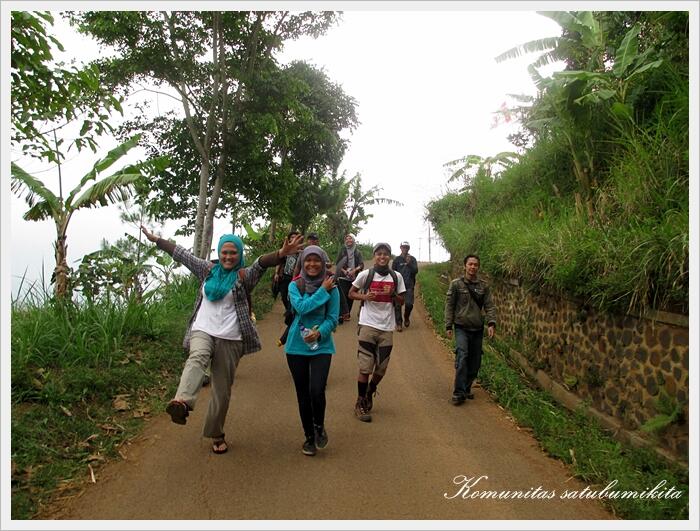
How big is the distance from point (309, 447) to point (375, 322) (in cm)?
169

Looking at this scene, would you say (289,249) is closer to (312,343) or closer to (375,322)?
(312,343)

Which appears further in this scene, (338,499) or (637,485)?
(637,485)

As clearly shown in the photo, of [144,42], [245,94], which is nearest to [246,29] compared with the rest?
[245,94]

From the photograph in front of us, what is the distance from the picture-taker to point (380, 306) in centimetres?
582

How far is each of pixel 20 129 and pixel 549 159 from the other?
993cm

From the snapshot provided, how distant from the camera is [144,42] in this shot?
400 inches

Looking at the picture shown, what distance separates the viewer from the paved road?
3633 mm

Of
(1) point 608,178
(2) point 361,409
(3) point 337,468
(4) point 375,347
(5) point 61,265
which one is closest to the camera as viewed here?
(3) point 337,468

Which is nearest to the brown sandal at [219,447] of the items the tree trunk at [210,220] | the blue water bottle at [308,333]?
the blue water bottle at [308,333]

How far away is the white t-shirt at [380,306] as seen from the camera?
5.77 meters

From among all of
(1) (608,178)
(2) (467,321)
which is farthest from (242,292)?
(1) (608,178)

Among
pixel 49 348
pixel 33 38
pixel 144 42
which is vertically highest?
pixel 144 42

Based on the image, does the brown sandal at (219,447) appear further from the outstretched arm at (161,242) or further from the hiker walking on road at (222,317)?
the outstretched arm at (161,242)

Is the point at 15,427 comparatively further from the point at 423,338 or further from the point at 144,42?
the point at 144,42
